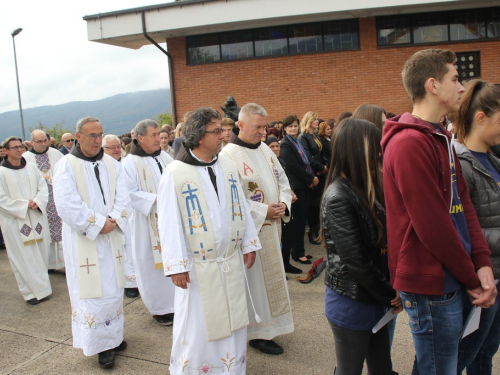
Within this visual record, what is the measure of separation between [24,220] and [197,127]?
3.94m

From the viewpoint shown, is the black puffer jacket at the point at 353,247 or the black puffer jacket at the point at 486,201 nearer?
the black puffer jacket at the point at 353,247

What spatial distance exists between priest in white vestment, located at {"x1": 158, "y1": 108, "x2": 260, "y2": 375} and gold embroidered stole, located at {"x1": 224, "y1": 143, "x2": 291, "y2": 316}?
785mm

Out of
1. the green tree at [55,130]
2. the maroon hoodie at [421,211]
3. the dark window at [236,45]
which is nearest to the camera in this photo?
the maroon hoodie at [421,211]

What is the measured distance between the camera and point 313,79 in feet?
46.4

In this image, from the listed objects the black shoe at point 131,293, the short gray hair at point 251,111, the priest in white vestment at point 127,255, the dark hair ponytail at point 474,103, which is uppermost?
the short gray hair at point 251,111

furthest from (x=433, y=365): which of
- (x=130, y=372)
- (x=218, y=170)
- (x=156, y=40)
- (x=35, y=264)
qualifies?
(x=156, y=40)

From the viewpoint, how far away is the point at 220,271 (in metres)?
3.40

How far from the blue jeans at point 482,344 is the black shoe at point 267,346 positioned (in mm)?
1636

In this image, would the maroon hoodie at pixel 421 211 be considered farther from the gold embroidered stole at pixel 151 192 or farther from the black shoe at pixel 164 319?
the gold embroidered stole at pixel 151 192

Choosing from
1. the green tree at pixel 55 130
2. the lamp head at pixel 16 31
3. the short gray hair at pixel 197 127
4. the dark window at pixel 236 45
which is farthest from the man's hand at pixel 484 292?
the green tree at pixel 55 130

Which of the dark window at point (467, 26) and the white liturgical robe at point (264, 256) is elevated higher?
the dark window at point (467, 26)

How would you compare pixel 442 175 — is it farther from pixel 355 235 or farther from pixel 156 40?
pixel 156 40

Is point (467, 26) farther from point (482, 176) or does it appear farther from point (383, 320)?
point (383, 320)

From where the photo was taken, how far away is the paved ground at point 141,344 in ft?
13.1
